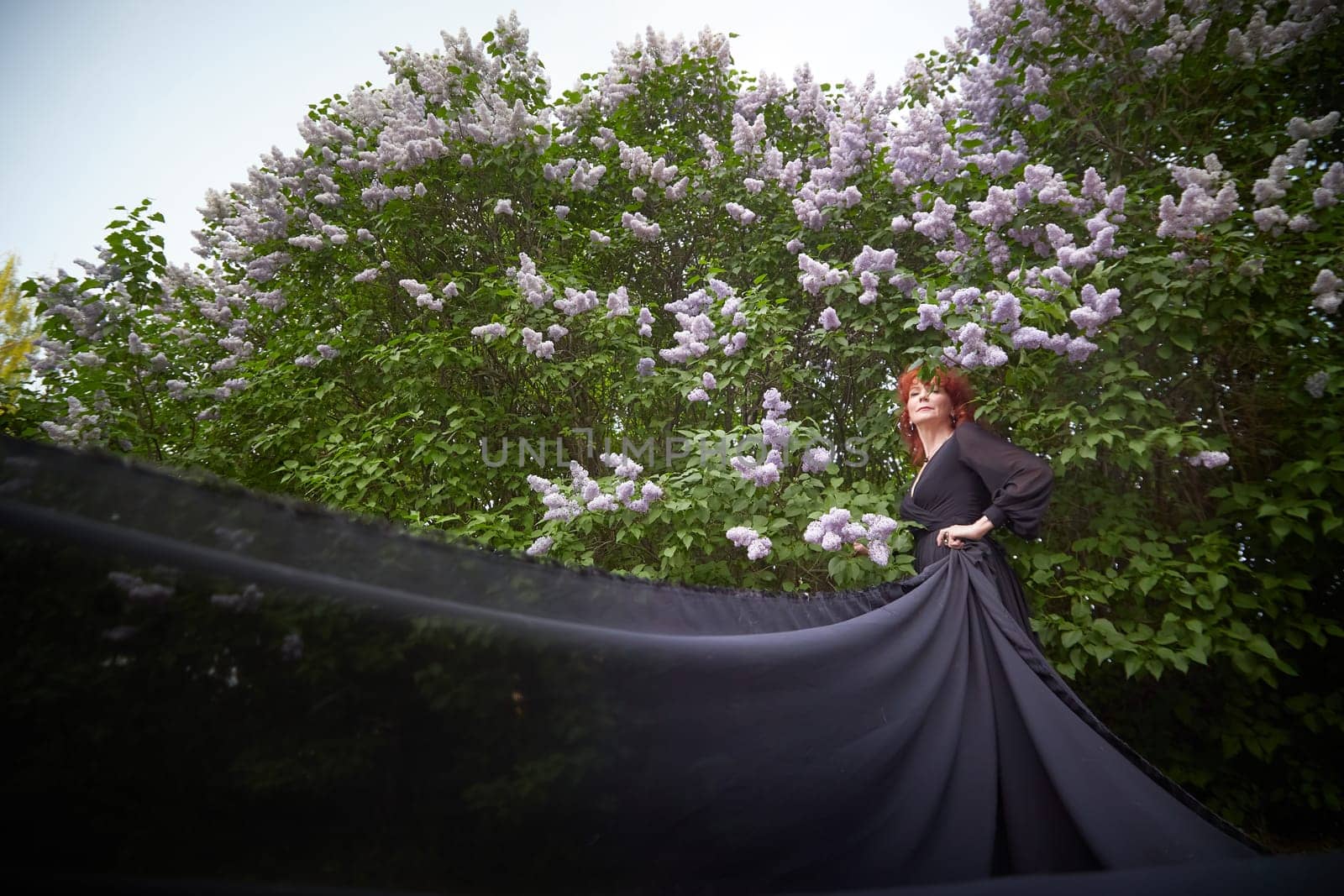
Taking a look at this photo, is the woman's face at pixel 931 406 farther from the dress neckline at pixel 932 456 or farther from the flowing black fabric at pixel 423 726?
the flowing black fabric at pixel 423 726

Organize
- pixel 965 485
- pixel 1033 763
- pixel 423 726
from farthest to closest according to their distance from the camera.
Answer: pixel 965 485
pixel 1033 763
pixel 423 726

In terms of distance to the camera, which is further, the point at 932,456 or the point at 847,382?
the point at 847,382

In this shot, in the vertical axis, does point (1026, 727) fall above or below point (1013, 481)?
below

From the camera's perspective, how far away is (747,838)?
1005mm

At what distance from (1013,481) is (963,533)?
0.74 ft

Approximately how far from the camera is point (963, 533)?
211 centimetres

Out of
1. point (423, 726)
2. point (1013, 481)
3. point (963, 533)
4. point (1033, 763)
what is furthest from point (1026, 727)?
point (423, 726)

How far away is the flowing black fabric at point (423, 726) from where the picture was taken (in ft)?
1.95

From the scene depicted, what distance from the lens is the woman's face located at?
2479mm

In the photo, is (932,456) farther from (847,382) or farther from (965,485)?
(847,382)

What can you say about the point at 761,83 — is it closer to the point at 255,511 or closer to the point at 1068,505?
the point at 1068,505

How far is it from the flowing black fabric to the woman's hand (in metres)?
0.81

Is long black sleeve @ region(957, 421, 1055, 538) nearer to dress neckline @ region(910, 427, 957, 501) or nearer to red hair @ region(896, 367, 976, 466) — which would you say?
dress neckline @ region(910, 427, 957, 501)

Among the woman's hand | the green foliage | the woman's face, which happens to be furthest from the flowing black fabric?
the woman's face
